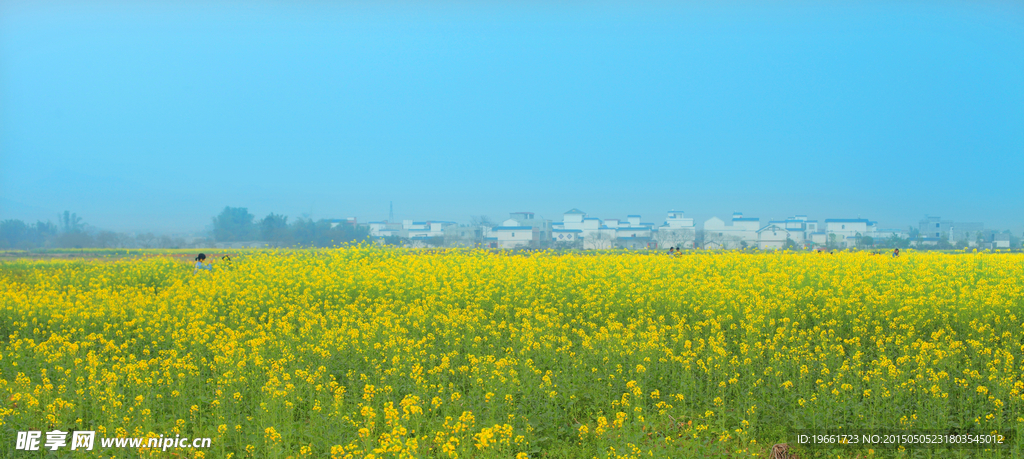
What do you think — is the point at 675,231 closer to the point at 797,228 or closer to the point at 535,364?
the point at 797,228

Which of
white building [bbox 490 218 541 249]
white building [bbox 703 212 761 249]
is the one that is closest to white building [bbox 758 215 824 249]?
white building [bbox 703 212 761 249]

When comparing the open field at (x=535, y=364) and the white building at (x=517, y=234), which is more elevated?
the white building at (x=517, y=234)

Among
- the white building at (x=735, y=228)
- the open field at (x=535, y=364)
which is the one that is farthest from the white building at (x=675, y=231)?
the open field at (x=535, y=364)

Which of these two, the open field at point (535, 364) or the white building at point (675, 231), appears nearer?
the open field at point (535, 364)

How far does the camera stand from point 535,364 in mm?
7250

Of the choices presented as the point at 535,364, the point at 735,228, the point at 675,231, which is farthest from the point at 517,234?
the point at 535,364

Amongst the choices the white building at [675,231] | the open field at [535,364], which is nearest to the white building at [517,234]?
the white building at [675,231]

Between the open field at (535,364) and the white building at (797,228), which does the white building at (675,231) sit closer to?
the white building at (797,228)

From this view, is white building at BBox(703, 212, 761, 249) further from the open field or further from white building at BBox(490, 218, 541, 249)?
the open field

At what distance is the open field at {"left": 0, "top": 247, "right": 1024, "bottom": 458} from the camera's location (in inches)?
211

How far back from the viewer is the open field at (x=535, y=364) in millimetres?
5355

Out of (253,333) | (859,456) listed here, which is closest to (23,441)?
(253,333)

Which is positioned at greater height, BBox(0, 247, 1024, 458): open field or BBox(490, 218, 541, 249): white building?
BBox(490, 218, 541, 249): white building

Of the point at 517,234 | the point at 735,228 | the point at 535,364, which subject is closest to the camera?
the point at 535,364
